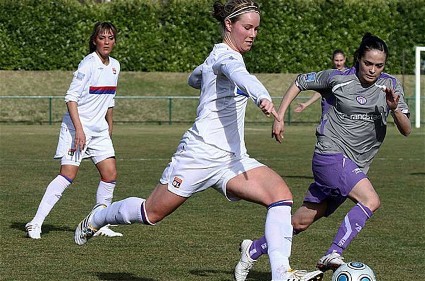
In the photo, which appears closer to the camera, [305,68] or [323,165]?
[323,165]

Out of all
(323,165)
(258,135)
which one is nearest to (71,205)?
(323,165)

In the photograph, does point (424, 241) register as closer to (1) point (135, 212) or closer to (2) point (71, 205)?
(1) point (135, 212)

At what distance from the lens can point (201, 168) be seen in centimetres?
699

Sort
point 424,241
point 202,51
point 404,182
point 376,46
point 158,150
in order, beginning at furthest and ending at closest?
point 202,51 → point 158,150 → point 404,182 → point 424,241 → point 376,46

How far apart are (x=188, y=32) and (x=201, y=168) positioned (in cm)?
3678

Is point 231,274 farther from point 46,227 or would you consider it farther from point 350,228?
point 46,227

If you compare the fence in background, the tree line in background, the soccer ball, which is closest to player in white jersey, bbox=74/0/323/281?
the soccer ball

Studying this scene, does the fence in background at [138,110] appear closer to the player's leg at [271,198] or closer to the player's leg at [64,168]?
the player's leg at [64,168]

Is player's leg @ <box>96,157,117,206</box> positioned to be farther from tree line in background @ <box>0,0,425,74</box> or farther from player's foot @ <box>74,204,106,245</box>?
tree line in background @ <box>0,0,425,74</box>

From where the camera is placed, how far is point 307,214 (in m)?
8.26

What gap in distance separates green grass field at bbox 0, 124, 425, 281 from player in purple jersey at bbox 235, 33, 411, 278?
0.53m

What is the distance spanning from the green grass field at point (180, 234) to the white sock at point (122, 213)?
50 centimetres

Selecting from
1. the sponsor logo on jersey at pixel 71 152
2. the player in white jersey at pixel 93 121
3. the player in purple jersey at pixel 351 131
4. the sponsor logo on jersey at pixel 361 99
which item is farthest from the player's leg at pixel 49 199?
the sponsor logo on jersey at pixel 361 99

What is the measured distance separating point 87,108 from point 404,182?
7497 mm
